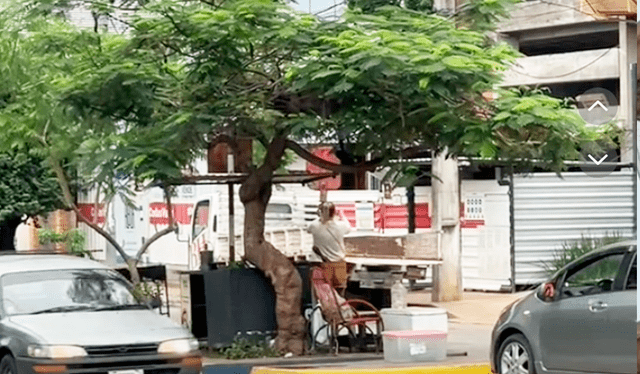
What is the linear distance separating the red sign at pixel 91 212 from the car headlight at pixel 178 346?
450 centimetres

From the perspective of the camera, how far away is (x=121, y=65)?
12.6m

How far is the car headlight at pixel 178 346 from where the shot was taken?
450 inches

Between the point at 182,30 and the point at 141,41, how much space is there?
53 centimetres

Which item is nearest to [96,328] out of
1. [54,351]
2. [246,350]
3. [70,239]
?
[54,351]

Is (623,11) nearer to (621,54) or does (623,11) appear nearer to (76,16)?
(621,54)

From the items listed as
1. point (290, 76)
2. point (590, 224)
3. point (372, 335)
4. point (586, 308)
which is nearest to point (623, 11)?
point (590, 224)

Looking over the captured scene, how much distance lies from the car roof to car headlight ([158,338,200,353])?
5.07 feet

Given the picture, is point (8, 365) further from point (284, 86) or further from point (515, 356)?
point (515, 356)

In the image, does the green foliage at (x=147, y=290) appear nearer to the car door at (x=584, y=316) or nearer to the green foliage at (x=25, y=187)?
the green foliage at (x=25, y=187)

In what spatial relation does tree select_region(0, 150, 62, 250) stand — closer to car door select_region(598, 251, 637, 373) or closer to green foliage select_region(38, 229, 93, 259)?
green foliage select_region(38, 229, 93, 259)

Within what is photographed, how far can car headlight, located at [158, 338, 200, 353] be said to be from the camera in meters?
11.4

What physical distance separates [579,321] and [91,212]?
7539 mm

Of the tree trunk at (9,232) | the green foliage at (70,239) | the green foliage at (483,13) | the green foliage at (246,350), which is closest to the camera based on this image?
the green foliage at (483,13)

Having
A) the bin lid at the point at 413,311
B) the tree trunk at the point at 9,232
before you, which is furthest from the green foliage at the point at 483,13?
the tree trunk at the point at 9,232
